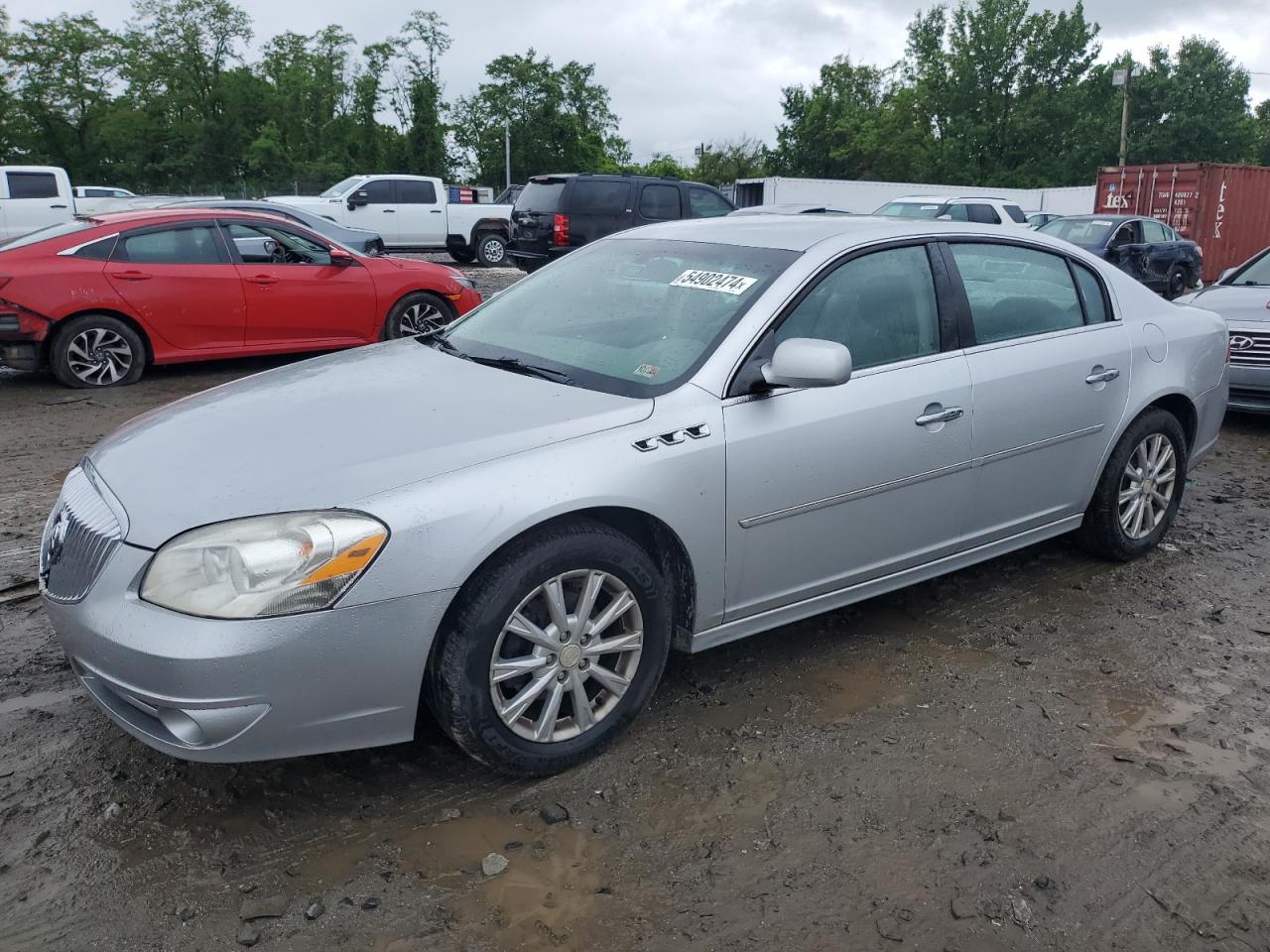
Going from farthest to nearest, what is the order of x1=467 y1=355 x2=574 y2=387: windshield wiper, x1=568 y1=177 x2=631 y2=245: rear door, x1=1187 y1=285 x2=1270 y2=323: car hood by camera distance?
x1=568 y1=177 x2=631 y2=245: rear door < x1=1187 y1=285 x2=1270 y2=323: car hood < x1=467 y1=355 x2=574 y2=387: windshield wiper

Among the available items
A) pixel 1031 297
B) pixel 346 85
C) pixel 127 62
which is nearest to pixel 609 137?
pixel 346 85

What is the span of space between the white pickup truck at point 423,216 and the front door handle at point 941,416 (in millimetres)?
19296

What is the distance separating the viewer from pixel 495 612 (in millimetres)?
2826

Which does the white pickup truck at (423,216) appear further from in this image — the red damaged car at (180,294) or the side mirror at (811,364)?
the side mirror at (811,364)

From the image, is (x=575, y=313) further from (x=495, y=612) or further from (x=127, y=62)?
(x=127, y=62)

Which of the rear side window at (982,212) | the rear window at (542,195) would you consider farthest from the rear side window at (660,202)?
the rear side window at (982,212)

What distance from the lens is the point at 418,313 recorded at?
9961mm

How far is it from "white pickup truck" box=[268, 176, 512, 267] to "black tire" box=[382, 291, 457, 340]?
12545 mm

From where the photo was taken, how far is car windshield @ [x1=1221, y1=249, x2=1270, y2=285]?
8.68 metres

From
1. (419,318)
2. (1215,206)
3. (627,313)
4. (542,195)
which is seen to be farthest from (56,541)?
(1215,206)

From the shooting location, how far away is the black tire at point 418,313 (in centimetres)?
980

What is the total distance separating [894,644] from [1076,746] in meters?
0.84

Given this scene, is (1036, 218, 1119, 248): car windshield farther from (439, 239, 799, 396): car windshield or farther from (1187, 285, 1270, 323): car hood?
(439, 239, 799, 396): car windshield

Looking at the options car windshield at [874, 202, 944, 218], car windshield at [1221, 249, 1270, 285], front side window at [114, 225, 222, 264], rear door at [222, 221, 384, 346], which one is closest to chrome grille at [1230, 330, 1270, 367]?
car windshield at [1221, 249, 1270, 285]
